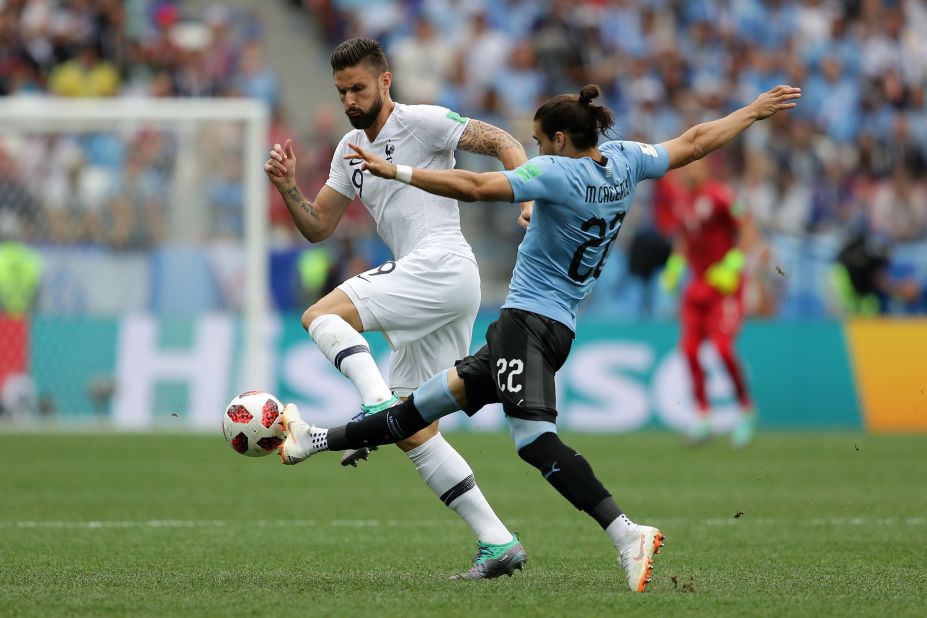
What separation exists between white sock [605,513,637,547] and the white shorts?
1.51 meters

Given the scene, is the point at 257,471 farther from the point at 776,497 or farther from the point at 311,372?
the point at 776,497

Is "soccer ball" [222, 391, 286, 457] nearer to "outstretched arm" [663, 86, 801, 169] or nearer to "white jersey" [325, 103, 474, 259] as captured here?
"white jersey" [325, 103, 474, 259]

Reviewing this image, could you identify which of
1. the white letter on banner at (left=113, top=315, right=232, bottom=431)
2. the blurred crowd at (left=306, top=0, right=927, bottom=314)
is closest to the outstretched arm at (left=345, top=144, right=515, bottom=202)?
the white letter on banner at (left=113, top=315, right=232, bottom=431)

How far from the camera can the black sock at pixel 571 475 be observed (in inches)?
264

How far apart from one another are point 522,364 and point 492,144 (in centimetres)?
140

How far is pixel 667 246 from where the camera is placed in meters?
19.5

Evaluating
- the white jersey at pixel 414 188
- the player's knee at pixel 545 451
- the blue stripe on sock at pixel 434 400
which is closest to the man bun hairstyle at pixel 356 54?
the white jersey at pixel 414 188

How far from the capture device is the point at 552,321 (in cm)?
685

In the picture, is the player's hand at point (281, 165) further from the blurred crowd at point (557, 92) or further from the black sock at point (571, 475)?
the blurred crowd at point (557, 92)

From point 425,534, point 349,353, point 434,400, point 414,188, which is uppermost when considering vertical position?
point 414,188

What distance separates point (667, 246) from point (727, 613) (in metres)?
13.7

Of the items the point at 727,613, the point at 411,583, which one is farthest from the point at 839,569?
the point at 411,583

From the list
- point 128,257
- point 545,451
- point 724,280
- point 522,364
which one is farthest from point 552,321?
point 128,257

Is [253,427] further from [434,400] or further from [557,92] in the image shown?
[557,92]
